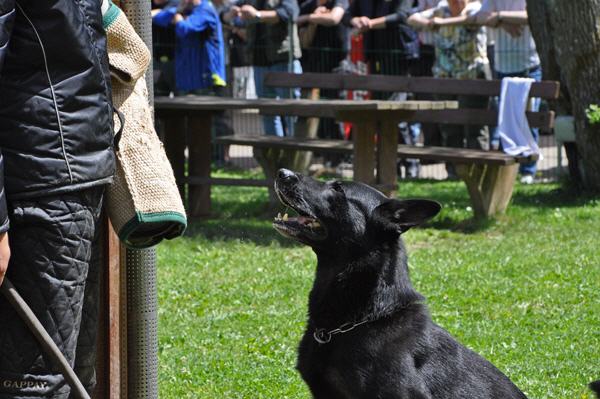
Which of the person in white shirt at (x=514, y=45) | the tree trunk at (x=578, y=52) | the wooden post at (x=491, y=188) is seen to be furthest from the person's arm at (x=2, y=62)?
the person in white shirt at (x=514, y=45)

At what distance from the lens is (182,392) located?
5.45 meters

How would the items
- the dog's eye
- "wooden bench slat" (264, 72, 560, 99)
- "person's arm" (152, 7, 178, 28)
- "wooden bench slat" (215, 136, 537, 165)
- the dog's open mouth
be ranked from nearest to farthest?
the dog's open mouth, the dog's eye, "wooden bench slat" (215, 136, 537, 165), "wooden bench slat" (264, 72, 560, 99), "person's arm" (152, 7, 178, 28)

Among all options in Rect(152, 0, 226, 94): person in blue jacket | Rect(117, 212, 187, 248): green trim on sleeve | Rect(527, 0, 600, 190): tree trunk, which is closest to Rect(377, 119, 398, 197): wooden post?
Rect(527, 0, 600, 190): tree trunk

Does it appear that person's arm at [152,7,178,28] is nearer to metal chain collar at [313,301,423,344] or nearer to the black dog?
the black dog

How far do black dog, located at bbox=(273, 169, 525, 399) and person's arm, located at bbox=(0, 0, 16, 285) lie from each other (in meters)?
1.71

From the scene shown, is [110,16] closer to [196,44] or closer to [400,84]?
[400,84]

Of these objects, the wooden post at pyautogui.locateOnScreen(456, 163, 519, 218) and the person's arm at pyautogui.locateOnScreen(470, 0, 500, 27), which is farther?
the person's arm at pyautogui.locateOnScreen(470, 0, 500, 27)

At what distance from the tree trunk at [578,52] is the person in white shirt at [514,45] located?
59 cm

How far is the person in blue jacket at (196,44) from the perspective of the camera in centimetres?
1354

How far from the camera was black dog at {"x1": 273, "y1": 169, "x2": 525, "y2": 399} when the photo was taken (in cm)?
407

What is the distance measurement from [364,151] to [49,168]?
7.12 metres

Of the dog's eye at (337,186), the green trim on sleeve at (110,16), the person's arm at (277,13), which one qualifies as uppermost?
the green trim on sleeve at (110,16)

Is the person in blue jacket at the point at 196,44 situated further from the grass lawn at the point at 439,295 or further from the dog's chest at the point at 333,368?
the dog's chest at the point at 333,368

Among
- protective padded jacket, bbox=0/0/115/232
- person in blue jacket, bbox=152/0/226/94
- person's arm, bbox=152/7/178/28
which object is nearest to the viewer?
protective padded jacket, bbox=0/0/115/232
